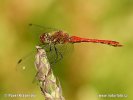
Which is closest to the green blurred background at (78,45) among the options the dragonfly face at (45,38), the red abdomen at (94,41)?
the red abdomen at (94,41)

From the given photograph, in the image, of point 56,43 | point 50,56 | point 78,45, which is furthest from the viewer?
point 78,45

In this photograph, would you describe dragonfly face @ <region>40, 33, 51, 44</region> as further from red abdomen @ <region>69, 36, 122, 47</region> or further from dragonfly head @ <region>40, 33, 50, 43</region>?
red abdomen @ <region>69, 36, 122, 47</region>

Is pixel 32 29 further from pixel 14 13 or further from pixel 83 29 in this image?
pixel 83 29

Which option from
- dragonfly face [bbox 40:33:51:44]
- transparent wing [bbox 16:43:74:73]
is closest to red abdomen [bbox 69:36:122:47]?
transparent wing [bbox 16:43:74:73]

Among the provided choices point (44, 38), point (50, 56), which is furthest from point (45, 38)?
point (50, 56)

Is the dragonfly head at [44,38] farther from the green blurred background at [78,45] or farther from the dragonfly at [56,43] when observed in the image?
the green blurred background at [78,45]

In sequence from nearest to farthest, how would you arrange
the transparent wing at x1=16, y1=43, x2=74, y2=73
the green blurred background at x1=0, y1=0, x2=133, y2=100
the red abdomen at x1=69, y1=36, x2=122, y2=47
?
the transparent wing at x1=16, y1=43, x2=74, y2=73 < the green blurred background at x1=0, y1=0, x2=133, y2=100 < the red abdomen at x1=69, y1=36, x2=122, y2=47

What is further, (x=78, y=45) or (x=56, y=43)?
(x=78, y=45)

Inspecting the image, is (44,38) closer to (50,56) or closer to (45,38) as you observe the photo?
(45,38)

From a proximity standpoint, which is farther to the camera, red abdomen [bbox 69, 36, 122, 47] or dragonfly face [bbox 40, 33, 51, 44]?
red abdomen [bbox 69, 36, 122, 47]
